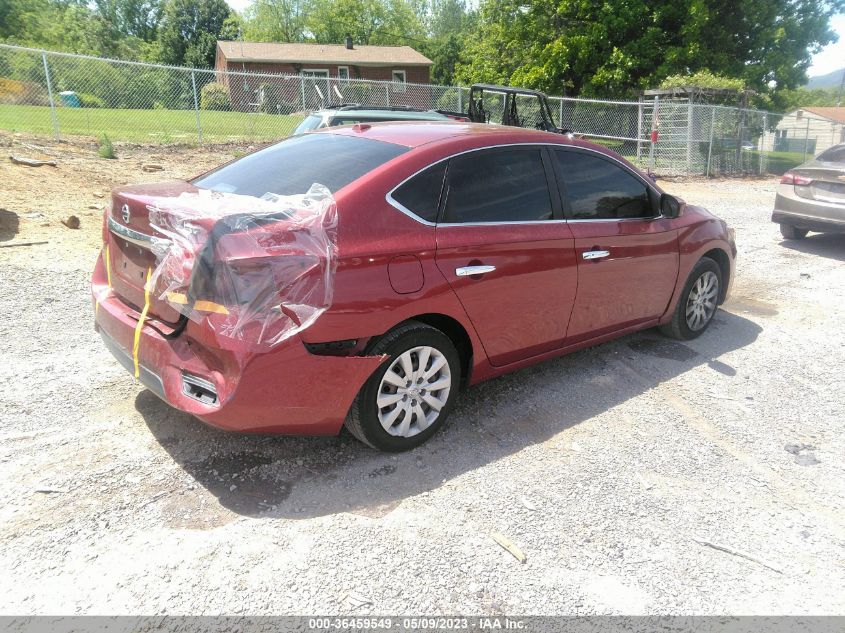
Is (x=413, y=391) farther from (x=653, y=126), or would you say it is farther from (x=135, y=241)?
(x=653, y=126)

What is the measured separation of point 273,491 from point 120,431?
104cm

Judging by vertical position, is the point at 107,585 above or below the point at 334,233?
below

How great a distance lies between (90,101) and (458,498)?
2037 centimetres

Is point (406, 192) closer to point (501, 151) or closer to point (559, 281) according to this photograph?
point (501, 151)

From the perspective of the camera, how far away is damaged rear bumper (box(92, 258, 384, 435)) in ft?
9.12

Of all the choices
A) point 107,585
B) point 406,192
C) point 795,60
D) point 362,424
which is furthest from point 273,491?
point 795,60

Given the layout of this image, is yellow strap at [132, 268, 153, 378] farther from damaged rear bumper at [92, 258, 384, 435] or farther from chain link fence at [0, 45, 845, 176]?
chain link fence at [0, 45, 845, 176]

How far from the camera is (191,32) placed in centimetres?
5456

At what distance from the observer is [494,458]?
3445mm

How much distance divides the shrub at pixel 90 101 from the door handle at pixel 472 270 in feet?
61.1

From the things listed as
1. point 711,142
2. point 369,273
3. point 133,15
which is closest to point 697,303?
point 369,273

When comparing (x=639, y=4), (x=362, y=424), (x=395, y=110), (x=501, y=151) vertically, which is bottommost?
(x=362, y=424)

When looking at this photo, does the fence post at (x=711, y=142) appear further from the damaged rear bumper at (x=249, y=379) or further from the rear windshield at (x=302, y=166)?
the damaged rear bumper at (x=249, y=379)

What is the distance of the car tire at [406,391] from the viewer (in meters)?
3.16
